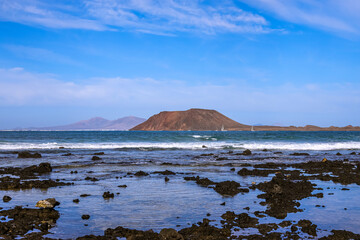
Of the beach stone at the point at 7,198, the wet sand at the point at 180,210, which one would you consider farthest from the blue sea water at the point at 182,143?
the beach stone at the point at 7,198

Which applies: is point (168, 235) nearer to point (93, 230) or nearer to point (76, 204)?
point (93, 230)

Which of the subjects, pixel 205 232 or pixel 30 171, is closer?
pixel 205 232

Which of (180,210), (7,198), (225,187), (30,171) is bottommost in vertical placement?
(30,171)

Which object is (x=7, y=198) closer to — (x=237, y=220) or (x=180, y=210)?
(x=180, y=210)

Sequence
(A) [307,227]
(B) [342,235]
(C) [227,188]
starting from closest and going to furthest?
(B) [342,235] → (A) [307,227] → (C) [227,188]

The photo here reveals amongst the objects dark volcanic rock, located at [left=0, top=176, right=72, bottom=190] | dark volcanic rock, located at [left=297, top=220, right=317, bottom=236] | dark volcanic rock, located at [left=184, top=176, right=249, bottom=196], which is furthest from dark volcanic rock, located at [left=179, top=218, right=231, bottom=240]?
dark volcanic rock, located at [left=0, top=176, right=72, bottom=190]

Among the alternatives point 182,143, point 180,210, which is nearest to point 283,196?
point 180,210

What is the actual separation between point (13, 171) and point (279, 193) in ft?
53.9

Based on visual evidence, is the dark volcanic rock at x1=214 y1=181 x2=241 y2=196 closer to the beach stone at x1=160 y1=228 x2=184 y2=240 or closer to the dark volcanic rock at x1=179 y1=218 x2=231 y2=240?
the dark volcanic rock at x1=179 y1=218 x2=231 y2=240

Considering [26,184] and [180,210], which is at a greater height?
[180,210]

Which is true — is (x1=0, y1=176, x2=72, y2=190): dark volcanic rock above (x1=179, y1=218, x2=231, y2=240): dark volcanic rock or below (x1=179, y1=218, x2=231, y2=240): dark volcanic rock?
below

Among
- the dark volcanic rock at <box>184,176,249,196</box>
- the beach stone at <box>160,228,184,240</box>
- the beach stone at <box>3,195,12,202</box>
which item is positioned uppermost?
the beach stone at <box>160,228,184,240</box>

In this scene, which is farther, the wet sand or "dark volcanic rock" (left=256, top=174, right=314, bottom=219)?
"dark volcanic rock" (left=256, top=174, right=314, bottom=219)

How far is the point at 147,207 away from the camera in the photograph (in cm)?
1051
